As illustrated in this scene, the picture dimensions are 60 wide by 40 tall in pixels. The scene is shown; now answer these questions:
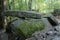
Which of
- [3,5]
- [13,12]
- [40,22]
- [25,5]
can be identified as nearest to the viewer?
[40,22]

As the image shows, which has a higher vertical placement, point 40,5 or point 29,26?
point 40,5

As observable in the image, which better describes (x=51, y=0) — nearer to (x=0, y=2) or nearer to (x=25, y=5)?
(x=25, y=5)

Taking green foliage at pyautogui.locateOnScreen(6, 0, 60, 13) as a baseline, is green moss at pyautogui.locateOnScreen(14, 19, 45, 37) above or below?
below

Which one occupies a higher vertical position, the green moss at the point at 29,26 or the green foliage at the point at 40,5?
the green foliage at the point at 40,5

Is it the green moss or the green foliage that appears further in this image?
the green foliage

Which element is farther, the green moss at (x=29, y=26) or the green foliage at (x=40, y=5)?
the green foliage at (x=40, y=5)

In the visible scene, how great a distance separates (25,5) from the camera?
23.4 feet

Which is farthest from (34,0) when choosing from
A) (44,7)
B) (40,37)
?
(40,37)

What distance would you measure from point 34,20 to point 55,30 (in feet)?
2.21

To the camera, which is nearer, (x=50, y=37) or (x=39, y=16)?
(x=50, y=37)

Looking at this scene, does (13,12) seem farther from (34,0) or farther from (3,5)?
(34,0)

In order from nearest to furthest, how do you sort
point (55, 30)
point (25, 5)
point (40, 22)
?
point (55, 30) < point (40, 22) < point (25, 5)

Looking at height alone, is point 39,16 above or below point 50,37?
above

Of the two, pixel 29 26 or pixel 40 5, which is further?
pixel 40 5
